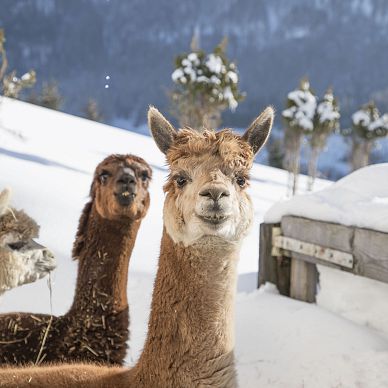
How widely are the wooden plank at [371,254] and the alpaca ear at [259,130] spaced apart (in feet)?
4.41

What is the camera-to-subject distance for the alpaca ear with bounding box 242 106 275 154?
95.7 inches

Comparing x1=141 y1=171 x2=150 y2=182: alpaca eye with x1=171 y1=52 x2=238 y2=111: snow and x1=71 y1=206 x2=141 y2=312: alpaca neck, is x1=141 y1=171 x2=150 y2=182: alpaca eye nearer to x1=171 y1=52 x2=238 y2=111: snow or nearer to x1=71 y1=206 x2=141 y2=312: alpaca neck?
x1=71 y1=206 x2=141 y2=312: alpaca neck

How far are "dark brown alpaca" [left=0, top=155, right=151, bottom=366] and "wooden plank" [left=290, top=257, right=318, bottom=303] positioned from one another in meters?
1.51

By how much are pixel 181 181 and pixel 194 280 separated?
1.53ft

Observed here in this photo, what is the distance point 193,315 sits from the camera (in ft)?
6.93

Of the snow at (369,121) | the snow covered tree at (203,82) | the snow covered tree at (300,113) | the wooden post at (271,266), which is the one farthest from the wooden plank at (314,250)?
the snow at (369,121)

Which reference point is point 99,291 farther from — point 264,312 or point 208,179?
point 208,179

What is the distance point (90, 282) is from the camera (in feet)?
11.2

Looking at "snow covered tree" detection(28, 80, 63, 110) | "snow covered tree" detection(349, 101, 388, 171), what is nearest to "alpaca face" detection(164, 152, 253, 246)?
"snow covered tree" detection(349, 101, 388, 171)

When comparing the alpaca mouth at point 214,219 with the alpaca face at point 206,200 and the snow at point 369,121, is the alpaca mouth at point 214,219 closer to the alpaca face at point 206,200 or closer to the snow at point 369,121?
the alpaca face at point 206,200

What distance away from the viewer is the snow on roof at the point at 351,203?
348cm

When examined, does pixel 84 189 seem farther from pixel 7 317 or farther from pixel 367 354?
pixel 367 354

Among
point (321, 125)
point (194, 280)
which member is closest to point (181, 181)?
point (194, 280)

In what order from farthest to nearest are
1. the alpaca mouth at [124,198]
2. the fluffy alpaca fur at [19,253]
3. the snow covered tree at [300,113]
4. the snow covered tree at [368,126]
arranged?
the snow covered tree at [368,126]
the snow covered tree at [300,113]
the alpaca mouth at [124,198]
the fluffy alpaca fur at [19,253]
